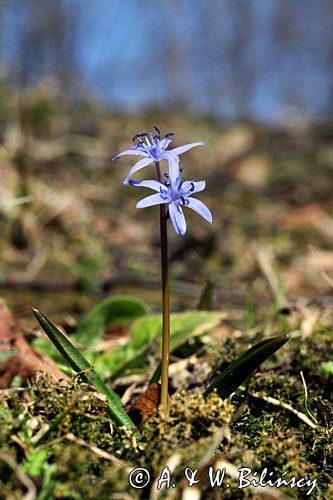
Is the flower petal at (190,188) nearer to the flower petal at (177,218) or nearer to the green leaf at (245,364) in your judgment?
the flower petal at (177,218)

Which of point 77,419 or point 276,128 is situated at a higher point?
point 276,128

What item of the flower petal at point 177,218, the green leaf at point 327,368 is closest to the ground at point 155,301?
the green leaf at point 327,368

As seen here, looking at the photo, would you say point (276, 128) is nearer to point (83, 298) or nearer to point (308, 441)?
point (83, 298)

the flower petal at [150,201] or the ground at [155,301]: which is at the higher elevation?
the flower petal at [150,201]

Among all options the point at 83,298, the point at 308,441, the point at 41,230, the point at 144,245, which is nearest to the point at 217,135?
the point at 144,245

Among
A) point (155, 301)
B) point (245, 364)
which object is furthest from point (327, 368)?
point (155, 301)
